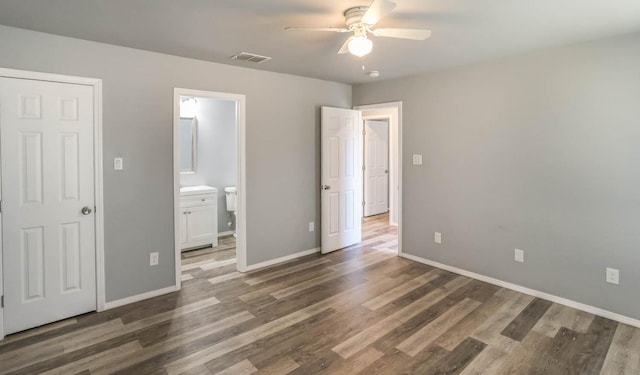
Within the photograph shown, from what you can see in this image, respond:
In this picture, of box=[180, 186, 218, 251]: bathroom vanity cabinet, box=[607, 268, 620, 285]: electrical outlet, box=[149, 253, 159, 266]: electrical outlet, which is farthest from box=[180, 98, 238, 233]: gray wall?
box=[607, 268, 620, 285]: electrical outlet

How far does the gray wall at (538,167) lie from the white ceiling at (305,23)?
36cm

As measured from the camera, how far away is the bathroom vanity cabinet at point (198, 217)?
4.92 meters

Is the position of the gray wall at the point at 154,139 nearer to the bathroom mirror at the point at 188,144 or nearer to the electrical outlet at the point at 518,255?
the bathroom mirror at the point at 188,144

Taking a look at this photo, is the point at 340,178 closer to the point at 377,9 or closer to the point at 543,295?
the point at 543,295

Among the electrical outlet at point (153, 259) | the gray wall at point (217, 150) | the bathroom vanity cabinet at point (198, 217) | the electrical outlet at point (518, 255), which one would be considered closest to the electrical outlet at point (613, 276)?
the electrical outlet at point (518, 255)

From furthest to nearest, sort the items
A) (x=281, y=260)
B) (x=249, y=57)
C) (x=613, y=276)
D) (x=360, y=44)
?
(x=281, y=260)
(x=249, y=57)
(x=613, y=276)
(x=360, y=44)

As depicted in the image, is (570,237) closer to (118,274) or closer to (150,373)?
(150,373)

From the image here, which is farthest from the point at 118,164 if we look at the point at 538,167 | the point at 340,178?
the point at 538,167

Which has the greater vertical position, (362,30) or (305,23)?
(305,23)

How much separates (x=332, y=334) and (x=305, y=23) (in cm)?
239

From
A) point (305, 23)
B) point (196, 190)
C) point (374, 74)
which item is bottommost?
point (196, 190)

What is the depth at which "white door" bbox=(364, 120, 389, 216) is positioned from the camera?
24.6 ft

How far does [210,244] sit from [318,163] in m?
2.01

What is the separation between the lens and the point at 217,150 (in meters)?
5.65
